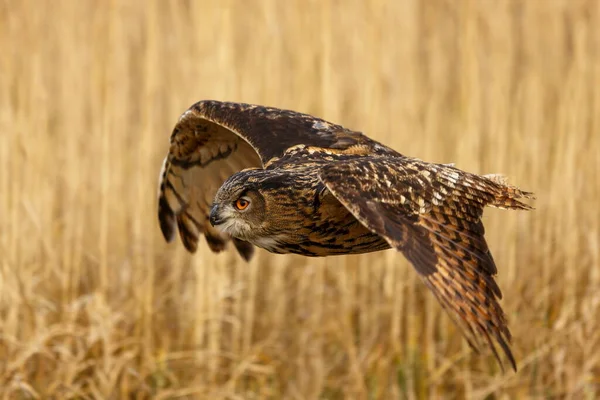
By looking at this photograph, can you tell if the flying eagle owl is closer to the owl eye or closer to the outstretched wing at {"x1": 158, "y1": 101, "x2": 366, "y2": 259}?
the owl eye

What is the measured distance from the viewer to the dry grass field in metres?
4.71

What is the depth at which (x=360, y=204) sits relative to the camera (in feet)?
10.00

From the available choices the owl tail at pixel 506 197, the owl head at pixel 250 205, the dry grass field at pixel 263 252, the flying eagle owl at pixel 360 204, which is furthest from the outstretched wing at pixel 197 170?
the owl tail at pixel 506 197

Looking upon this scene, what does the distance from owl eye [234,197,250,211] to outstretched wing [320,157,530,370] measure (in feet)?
1.15

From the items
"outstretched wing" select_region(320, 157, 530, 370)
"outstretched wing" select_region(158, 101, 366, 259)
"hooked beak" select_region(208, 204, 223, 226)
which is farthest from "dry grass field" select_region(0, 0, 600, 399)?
"outstretched wing" select_region(320, 157, 530, 370)

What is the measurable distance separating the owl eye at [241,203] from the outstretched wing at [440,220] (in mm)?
350

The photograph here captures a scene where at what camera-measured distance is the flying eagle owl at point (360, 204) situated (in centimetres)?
298

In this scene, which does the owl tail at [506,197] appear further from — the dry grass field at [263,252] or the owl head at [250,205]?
the dry grass field at [263,252]

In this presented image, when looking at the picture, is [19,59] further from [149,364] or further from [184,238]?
[149,364]

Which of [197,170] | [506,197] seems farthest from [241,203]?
Result: [197,170]

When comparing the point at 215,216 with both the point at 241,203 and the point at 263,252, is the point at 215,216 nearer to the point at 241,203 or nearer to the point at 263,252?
the point at 241,203

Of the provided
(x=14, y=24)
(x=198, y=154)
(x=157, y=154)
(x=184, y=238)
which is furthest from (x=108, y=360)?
(x=14, y=24)

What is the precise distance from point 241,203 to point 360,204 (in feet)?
1.71

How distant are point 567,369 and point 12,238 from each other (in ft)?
8.38
